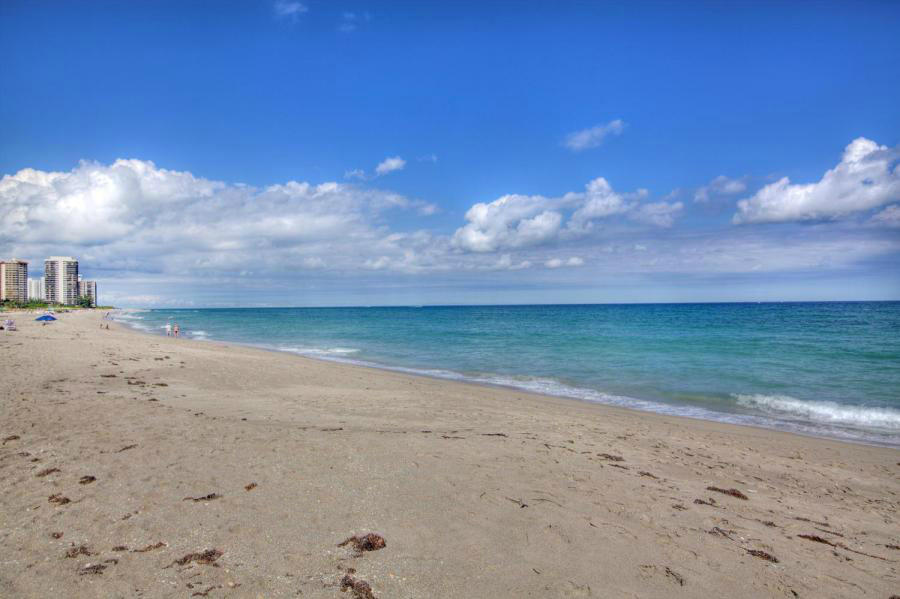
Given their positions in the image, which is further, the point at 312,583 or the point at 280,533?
the point at 280,533

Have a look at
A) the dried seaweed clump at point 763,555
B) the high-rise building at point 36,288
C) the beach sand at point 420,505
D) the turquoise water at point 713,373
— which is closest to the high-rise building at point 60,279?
the high-rise building at point 36,288

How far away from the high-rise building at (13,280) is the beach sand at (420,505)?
17891 cm

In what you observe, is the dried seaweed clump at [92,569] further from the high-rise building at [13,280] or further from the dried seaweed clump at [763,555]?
the high-rise building at [13,280]

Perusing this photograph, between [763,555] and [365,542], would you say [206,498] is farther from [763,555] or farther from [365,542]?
[763,555]

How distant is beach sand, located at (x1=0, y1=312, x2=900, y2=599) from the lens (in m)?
4.53

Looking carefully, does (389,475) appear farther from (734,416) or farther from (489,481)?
(734,416)

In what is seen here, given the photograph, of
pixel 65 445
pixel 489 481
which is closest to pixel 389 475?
pixel 489 481

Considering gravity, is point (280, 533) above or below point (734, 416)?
above

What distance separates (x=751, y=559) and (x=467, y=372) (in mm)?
18044

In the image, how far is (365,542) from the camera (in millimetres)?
5062

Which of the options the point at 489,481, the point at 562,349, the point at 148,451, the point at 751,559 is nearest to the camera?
the point at 751,559

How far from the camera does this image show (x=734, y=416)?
14523 mm

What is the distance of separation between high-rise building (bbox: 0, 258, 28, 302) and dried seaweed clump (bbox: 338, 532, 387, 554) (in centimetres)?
18404

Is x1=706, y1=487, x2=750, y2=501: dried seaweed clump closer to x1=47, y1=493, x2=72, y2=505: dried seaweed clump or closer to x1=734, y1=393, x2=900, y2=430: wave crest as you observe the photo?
x1=47, y1=493, x2=72, y2=505: dried seaweed clump
